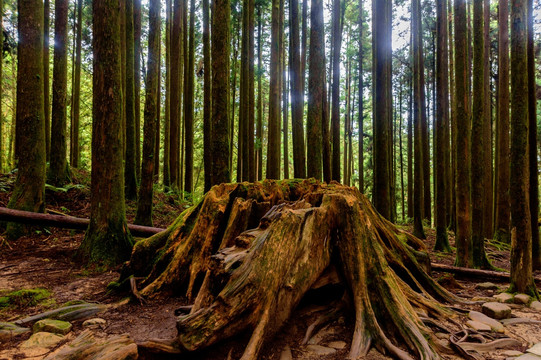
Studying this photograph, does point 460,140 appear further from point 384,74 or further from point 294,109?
point 294,109

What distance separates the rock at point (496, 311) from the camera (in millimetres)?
3494

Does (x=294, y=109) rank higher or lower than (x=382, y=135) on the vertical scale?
higher

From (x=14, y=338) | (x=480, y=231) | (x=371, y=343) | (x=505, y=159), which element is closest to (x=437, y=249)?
(x=480, y=231)

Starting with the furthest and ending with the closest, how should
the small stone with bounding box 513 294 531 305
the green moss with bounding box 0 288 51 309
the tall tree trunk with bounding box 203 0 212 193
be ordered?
1. the tall tree trunk with bounding box 203 0 212 193
2. the small stone with bounding box 513 294 531 305
3. the green moss with bounding box 0 288 51 309

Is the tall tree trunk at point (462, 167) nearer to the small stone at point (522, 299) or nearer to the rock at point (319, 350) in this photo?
the small stone at point (522, 299)

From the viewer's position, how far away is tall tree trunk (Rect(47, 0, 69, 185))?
8.91 m

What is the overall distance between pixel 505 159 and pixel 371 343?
1003 cm

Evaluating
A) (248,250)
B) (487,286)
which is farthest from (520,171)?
(248,250)

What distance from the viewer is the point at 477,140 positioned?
250 inches

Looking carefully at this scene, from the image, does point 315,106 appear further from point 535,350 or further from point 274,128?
point 535,350

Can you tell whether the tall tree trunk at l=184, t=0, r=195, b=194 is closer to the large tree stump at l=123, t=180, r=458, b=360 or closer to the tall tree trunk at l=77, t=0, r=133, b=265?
the tall tree trunk at l=77, t=0, r=133, b=265

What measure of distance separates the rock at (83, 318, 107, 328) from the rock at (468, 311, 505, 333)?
392 cm

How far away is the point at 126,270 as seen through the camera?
13.8 feet

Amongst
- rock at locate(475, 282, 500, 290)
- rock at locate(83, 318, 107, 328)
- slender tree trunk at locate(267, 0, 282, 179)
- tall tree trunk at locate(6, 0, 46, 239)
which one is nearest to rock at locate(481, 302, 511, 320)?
rock at locate(475, 282, 500, 290)
